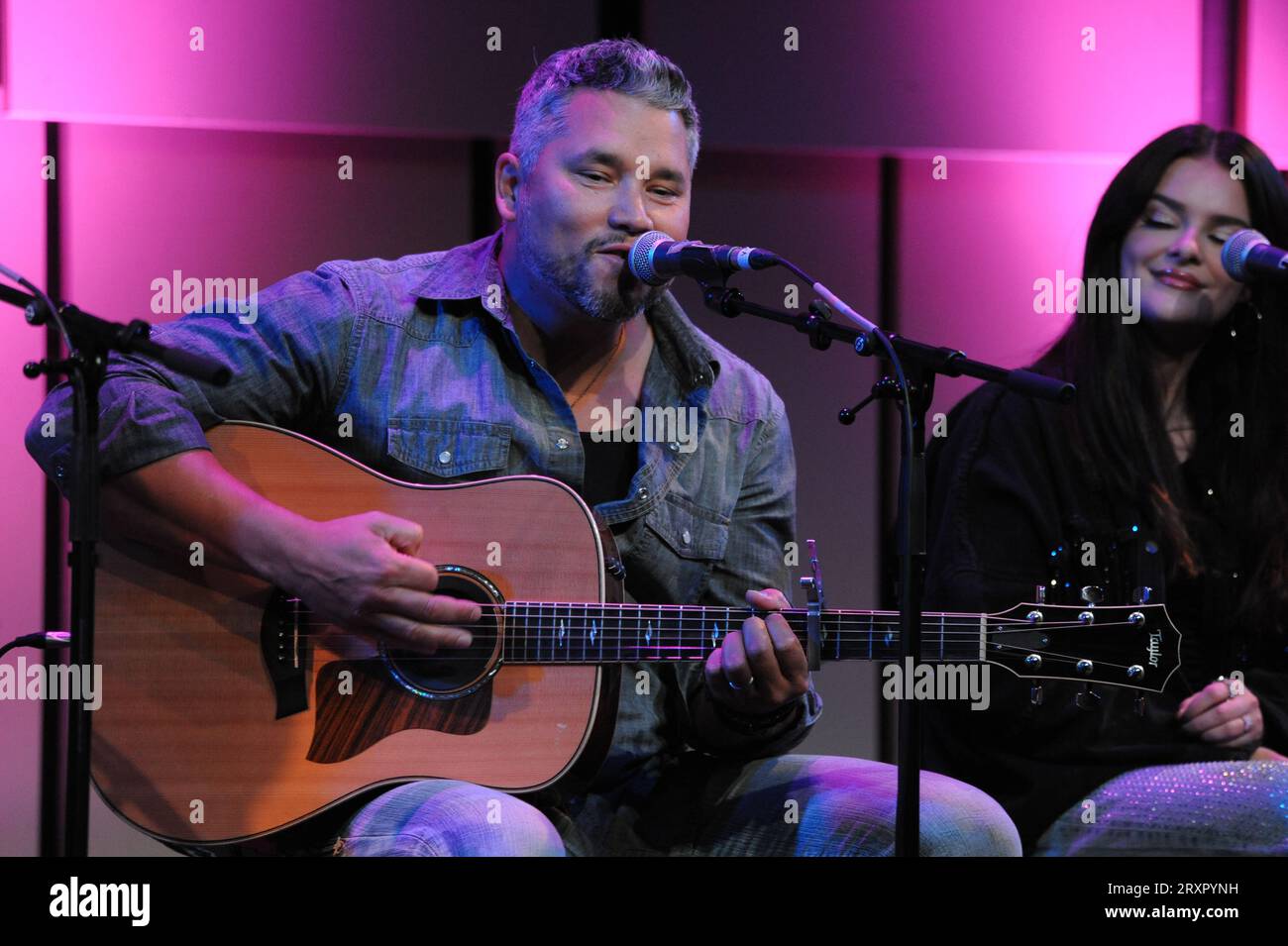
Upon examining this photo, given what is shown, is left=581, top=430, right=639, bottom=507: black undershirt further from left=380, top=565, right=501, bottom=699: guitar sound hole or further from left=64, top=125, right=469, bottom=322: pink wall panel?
left=64, top=125, right=469, bottom=322: pink wall panel

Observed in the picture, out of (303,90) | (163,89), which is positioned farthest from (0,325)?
(303,90)

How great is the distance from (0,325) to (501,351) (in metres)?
1.27

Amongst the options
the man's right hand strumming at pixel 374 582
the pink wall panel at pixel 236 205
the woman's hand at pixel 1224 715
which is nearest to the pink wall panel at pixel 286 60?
the pink wall panel at pixel 236 205

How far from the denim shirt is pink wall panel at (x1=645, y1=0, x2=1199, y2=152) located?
2.70 feet

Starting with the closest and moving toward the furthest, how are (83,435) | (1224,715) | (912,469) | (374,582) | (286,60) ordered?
(83,435) < (912,469) < (374,582) < (1224,715) < (286,60)

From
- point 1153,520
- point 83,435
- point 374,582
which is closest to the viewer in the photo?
point 83,435

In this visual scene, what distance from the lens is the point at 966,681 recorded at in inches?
107

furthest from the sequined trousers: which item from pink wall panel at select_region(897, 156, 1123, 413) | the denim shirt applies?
pink wall panel at select_region(897, 156, 1123, 413)

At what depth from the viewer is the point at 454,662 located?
7.95 ft

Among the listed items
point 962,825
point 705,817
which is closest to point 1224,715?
point 962,825

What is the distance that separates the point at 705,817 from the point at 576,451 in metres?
0.72

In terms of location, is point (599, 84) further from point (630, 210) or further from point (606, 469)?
point (606, 469)

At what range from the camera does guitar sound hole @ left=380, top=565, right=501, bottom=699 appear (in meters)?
2.40
